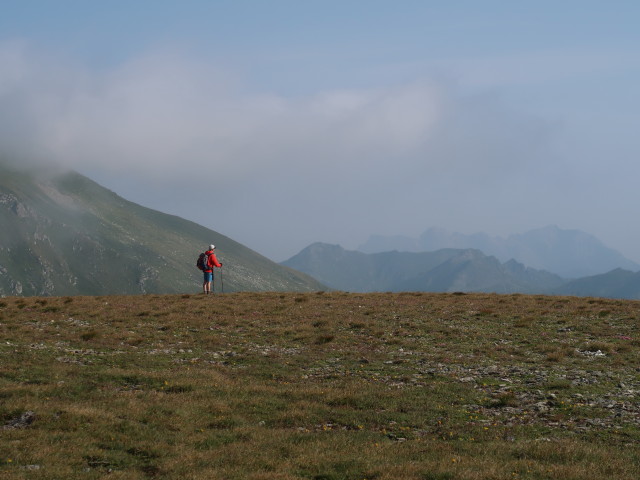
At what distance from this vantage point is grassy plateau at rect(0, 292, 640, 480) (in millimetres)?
13367

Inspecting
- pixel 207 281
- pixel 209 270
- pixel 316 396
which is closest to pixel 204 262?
pixel 209 270

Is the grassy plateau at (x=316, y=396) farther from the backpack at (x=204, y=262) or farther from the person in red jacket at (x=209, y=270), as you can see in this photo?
the backpack at (x=204, y=262)

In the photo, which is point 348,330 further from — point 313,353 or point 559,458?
point 559,458

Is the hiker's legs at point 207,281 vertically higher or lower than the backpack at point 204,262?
lower

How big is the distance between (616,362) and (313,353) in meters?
12.7

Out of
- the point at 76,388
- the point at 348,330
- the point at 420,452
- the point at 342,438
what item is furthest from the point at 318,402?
the point at 348,330

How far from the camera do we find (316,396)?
19.0 meters

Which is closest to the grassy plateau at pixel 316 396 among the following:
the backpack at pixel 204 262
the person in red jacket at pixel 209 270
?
the person in red jacket at pixel 209 270

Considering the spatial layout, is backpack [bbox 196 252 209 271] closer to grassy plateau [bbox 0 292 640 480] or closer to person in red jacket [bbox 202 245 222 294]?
person in red jacket [bbox 202 245 222 294]

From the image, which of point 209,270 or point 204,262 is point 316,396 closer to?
point 209,270

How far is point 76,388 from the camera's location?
19.0 m

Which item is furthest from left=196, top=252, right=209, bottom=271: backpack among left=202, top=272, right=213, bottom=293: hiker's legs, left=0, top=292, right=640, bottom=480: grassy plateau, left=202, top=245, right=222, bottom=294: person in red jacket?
left=0, top=292, right=640, bottom=480: grassy plateau

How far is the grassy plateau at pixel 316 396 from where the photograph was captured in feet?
43.9

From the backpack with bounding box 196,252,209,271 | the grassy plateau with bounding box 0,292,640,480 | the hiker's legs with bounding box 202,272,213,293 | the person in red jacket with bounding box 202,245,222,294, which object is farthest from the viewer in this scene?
the backpack with bounding box 196,252,209,271
